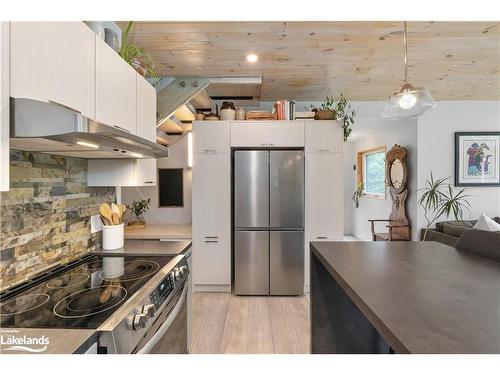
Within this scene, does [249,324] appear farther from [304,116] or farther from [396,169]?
[396,169]

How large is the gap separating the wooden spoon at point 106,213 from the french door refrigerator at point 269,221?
5.12 feet

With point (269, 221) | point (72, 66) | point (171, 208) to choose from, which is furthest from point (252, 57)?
point (171, 208)

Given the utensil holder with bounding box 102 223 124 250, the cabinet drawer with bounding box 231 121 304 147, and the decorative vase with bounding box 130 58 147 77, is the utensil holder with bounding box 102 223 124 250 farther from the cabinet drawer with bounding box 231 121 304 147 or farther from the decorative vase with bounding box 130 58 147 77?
the cabinet drawer with bounding box 231 121 304 147

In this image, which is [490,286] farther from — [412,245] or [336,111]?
[336,111]

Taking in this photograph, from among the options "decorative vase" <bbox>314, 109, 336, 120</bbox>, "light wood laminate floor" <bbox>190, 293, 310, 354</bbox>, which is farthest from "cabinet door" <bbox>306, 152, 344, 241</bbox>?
"light wood laminate floor" <bbox>190, 293, 310, 354</bbox>

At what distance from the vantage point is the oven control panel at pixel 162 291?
1229 millimetres

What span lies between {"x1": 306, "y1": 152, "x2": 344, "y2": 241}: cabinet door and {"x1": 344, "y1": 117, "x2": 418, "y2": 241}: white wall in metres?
1.57

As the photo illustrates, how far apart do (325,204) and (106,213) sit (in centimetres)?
235

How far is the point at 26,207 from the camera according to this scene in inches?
51.8

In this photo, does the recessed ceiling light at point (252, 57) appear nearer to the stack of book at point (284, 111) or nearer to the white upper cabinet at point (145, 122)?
the stack of book at point (284, 111)

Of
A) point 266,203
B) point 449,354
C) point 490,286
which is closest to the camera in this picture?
point 449,354

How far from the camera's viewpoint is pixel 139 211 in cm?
362
